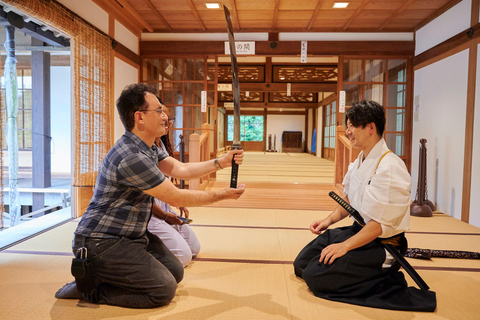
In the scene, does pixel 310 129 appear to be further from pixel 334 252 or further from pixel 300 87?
pixel 334 252

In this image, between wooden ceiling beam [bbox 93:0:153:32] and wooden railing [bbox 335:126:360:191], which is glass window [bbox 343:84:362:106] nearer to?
wooden railing [bbox 335:126:360:191]

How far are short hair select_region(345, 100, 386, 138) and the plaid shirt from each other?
100 centimetres

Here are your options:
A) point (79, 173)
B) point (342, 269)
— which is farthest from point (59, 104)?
point (342, 269)

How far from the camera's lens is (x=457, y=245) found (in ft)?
9.41

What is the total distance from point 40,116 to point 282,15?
4014 mm

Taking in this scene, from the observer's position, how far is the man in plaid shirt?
160 centimetres

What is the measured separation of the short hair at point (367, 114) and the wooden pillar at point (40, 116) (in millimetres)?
5234

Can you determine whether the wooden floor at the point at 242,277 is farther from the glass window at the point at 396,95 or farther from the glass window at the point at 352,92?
the glass window at the point at 352,92

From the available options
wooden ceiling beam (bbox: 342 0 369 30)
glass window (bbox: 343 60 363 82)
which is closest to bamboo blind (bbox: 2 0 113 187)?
wooden ceiling beam (bbox: 342 0 369 30)

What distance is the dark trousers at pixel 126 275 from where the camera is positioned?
1619 millimetres

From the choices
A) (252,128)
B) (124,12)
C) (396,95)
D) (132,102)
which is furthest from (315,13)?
(252,128)

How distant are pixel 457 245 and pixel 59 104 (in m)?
6.91

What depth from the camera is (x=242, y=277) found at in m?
2.07

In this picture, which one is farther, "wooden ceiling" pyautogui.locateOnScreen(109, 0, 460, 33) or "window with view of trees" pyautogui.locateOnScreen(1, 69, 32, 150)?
"window with view of trees" pyautogui.locateOnScreen(1, 69, 32, 150)
